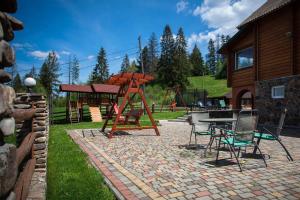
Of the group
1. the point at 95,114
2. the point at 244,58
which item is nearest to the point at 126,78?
the point at 244,58

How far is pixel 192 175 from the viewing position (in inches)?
188

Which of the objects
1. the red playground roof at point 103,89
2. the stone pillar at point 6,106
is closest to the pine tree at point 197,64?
the red playground roof at point 103,89

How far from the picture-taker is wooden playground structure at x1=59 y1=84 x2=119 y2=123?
20205 mm

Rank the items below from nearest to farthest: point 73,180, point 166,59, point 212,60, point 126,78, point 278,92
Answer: point 73,180 < point 126,78 < point 278,92 < point 166,59 < point 212,60

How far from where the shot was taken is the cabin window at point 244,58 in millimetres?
16106

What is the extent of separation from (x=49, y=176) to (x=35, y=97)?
1.49 metres

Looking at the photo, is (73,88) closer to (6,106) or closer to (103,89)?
(103,89)

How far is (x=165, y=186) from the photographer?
4246 millimetres

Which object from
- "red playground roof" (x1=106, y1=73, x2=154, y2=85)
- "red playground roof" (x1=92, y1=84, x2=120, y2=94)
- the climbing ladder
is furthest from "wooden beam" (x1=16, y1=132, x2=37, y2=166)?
Result: "red playground roof" (x1=92, y1=84, x2=120, y2=94)

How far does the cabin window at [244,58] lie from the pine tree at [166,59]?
1625 inches

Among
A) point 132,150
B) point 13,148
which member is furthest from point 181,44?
point 13,148

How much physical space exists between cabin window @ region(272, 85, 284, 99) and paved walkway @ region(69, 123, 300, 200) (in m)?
6.83

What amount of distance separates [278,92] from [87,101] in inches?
557

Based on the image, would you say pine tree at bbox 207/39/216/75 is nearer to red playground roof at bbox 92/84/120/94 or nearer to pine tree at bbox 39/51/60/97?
pine tree at bbox 39/51/60/97
